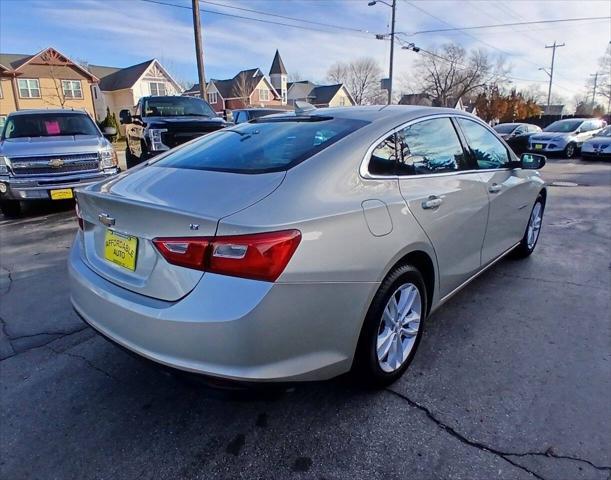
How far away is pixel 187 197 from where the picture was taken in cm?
199

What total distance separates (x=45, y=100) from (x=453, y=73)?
46880 millimetres

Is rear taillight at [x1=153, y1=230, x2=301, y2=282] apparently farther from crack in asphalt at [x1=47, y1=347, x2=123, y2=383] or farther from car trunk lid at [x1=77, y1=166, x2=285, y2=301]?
crack in asphalt at [x1=47, y1=347, x2=123, y2=383]

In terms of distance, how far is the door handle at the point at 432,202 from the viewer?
254 cm

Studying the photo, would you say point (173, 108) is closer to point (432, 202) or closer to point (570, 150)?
point (432, 202)

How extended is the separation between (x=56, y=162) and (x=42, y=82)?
125ft

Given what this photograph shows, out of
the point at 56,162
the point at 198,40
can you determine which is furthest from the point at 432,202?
the point at 198,40

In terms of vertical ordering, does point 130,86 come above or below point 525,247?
above

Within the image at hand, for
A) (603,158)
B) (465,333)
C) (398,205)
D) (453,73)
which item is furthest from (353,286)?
(453,73)

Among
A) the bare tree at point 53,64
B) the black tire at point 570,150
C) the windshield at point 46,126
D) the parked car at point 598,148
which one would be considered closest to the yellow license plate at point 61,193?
the windshield at point 46,126

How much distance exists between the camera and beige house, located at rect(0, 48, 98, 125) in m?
35.5

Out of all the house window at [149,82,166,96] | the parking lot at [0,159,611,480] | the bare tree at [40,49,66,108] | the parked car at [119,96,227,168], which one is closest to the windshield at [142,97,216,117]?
the parked car at [119,96,227,168]

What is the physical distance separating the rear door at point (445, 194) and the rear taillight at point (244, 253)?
947mm

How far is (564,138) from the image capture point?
16719mm

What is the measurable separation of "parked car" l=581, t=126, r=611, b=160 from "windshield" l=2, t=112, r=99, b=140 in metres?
16.6
